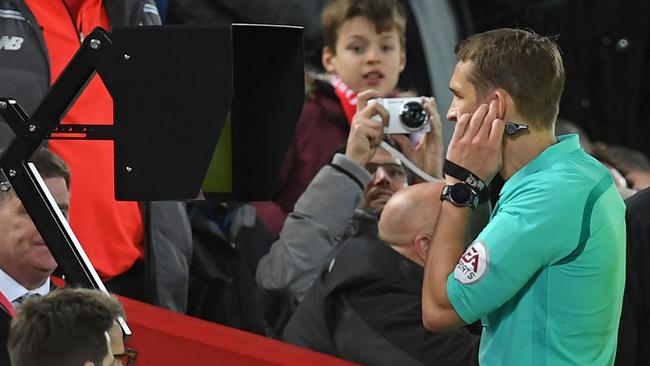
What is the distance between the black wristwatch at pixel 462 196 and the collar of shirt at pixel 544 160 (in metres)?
0.07

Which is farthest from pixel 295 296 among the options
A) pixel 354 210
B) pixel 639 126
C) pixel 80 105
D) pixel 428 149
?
pixel 639 126

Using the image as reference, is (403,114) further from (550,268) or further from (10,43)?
(550,268)

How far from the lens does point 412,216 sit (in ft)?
16.1

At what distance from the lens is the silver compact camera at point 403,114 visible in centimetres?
546

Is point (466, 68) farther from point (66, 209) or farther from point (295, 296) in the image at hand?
point (295, 296)

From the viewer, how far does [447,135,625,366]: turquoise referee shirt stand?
351cm

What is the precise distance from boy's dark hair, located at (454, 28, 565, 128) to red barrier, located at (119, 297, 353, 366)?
1.12m

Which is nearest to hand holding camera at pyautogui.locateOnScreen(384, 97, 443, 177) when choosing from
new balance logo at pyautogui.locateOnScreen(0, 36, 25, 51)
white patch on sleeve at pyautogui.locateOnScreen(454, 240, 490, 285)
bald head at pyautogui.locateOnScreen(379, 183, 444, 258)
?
bald head at pyautogui.locateOnScreen(379, 183, 444, 258)

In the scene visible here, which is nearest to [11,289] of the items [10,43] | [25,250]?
[25,250]

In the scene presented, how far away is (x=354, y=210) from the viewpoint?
553cm

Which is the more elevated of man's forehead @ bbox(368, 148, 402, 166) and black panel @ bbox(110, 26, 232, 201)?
black panel @ bbox(110, 26, 232, 201)

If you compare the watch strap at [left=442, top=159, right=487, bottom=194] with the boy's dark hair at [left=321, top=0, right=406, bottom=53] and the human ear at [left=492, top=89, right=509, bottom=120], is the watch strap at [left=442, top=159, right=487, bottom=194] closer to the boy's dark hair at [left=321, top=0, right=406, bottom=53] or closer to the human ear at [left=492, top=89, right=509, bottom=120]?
the human ear at [left=492, top=89, right=509, bottom=120]

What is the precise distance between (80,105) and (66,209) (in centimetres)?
61

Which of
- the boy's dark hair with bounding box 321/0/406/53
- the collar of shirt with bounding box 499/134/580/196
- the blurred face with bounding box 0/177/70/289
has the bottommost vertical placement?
the blurred face with bounding box 0/177/70/289
